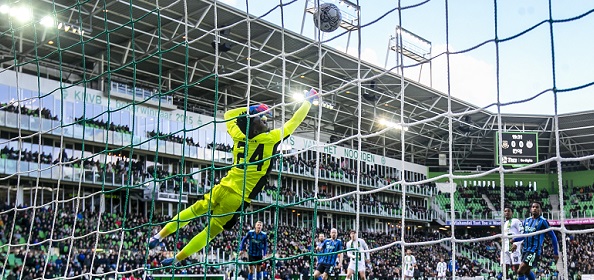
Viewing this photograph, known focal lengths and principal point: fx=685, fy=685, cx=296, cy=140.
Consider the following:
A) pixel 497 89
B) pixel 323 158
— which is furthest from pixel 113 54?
pixel 497 89

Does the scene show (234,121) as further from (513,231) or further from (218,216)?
(513,231)

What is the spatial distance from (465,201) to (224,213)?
3894 cm

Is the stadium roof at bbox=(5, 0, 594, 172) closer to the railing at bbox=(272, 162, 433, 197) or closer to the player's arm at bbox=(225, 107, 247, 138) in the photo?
the railing at bbox=(272, 162, 433, 197)

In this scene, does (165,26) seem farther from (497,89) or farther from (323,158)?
(497,89)

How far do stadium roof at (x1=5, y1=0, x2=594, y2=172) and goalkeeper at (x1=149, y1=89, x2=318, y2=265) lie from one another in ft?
38.2

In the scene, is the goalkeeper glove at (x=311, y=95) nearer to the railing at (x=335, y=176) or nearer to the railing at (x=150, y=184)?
the railing at (x=150, y=184)

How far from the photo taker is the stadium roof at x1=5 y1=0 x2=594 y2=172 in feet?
78.7

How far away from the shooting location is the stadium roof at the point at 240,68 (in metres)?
24.0

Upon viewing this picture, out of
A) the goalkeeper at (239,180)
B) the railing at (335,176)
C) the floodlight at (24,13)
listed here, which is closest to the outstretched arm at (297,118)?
the goalkeeper at (239,180)

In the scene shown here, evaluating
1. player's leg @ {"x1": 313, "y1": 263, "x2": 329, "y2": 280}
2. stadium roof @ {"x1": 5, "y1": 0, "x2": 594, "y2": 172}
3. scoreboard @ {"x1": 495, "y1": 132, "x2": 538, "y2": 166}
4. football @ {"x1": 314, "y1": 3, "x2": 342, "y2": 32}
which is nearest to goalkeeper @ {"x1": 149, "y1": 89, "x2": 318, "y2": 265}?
football @ {"x1": 314, "y1": 3, "x2": 342, "y2": 32}

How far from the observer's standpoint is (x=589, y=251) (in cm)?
3325

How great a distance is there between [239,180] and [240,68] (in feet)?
64.7

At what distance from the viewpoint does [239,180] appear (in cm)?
605

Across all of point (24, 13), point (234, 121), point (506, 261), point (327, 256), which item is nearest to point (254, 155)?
point (234, 121)
